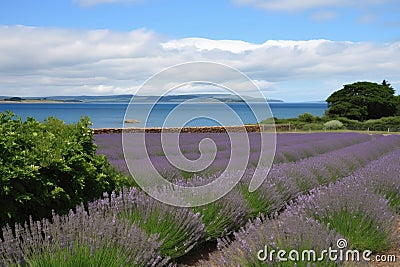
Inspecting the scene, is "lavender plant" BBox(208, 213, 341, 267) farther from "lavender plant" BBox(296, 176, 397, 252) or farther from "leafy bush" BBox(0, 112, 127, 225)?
"leafy bush" BBox(0, 112, 127, 225)

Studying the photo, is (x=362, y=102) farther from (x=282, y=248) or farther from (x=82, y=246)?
(x=82, y=246)

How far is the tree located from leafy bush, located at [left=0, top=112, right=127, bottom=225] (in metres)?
48.9

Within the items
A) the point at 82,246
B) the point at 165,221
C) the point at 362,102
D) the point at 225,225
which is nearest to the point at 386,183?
the point at 225,225

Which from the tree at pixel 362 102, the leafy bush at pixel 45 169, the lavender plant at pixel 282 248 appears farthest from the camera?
the tree at pixel 362 102

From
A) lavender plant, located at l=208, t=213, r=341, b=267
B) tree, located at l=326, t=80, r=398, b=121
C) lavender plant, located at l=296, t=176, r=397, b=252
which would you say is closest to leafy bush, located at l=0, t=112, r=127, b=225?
lavender plant, located at l=208, t=213, r=341, b=267

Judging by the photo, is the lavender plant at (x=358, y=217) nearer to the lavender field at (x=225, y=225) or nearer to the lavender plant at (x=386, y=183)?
the lavender field at (x=225, y=225)

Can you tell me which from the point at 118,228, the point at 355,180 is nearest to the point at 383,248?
the point at 355,180

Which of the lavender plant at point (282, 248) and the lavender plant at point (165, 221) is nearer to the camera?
the lavender plant at point (282, 248)

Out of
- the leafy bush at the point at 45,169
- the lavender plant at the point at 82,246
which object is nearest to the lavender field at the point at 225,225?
the lavender plant at the point at 82,246

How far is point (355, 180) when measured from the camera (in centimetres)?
583

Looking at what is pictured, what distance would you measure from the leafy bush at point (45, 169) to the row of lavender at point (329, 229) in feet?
4.78

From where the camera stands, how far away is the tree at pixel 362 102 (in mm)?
52062

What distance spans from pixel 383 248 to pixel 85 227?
9.13 ft

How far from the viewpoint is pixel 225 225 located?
15.7 ft
